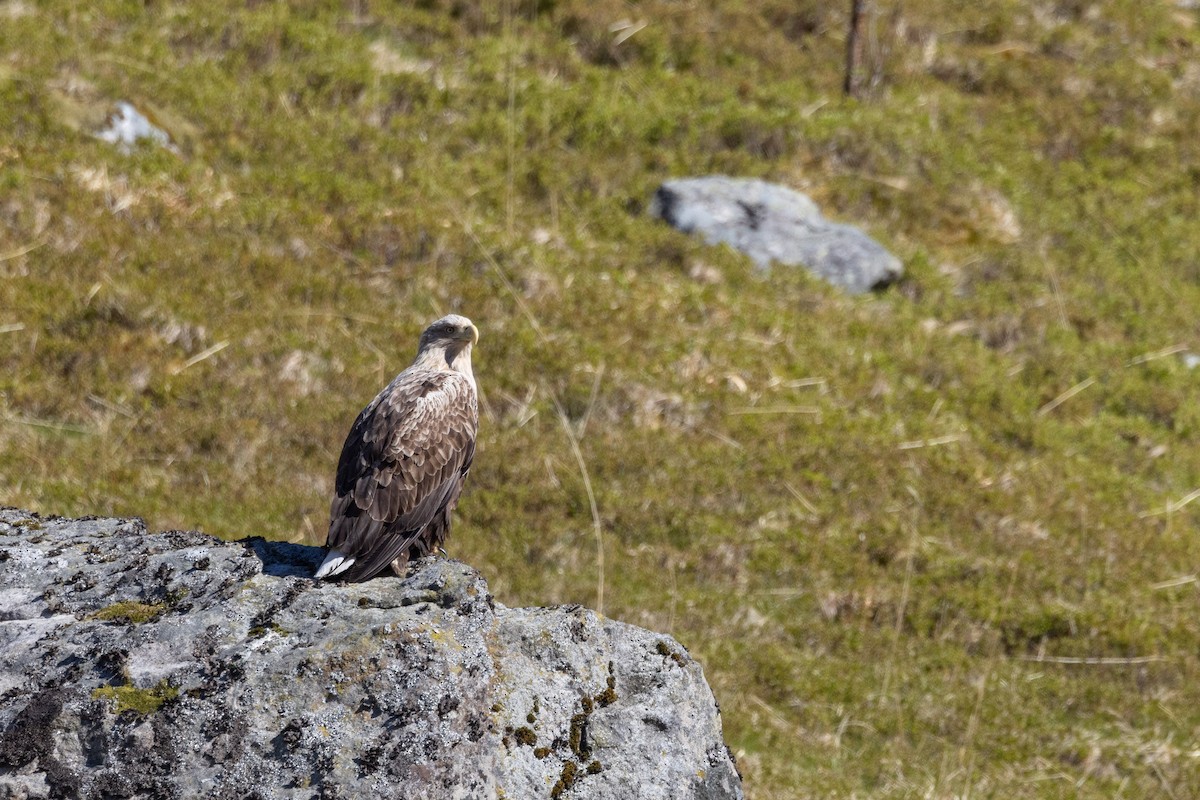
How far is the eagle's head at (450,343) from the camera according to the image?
7781mm

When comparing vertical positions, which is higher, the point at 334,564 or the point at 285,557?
the point at 334,564

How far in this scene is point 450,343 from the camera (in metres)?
7.83

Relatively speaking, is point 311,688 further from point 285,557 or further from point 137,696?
point 285,557

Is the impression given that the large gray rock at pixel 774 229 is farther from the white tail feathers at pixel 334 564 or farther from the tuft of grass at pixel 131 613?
the tuft of grass at pixel 131 613

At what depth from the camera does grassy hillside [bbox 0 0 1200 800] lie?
10602 mm

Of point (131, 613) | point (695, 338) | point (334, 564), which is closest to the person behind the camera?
point (131, 613)

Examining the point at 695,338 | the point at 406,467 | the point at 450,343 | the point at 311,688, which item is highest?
the point at 311,688

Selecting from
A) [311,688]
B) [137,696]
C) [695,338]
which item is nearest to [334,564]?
[311,688]

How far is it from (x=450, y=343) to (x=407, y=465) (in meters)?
1.17

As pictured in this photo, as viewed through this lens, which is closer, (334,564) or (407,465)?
(334,564)

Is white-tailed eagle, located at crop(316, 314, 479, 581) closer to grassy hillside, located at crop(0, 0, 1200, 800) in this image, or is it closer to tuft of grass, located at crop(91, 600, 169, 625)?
tuft of grass, located at crop(91, 600, 169, 625)

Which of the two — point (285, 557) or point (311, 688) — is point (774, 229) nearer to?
point (285, 557)

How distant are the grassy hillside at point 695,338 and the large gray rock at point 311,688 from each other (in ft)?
12.1

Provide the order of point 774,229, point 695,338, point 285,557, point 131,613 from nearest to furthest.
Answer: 1. point 131,613
2. point 285,557
3. point 695,338
4. point 774,229
